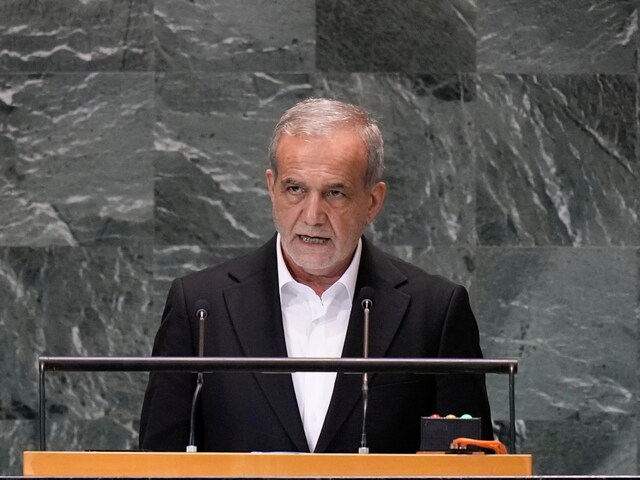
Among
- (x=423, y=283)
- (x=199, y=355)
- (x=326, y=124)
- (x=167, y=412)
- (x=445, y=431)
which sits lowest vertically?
(x=445, y=431)

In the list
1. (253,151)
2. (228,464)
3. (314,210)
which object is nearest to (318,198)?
(314,210)

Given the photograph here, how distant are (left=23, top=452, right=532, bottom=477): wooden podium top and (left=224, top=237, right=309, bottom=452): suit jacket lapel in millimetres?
930

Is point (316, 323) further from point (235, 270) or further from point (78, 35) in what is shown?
point (78, 35)

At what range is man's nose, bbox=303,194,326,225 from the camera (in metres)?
4.13

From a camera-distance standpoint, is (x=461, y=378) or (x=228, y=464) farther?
(x=461, y=378)

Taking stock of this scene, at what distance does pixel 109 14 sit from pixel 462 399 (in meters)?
3.00

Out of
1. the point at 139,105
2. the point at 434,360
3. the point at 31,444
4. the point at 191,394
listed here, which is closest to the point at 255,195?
the point at 139,105

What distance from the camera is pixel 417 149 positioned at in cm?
641

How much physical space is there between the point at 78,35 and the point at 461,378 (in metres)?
2.98

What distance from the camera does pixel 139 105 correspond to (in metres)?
6.40

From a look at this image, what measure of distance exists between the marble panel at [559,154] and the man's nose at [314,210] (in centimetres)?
237

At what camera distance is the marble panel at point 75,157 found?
20.9 feet

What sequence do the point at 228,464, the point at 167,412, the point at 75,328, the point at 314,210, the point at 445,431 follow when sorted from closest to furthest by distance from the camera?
the point at 228,464
the point at 445,431
the point at 167,412
the point at 314,210
the point at 75,328

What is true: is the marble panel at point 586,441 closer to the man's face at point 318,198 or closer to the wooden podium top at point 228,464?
the man's face at point 318,198
